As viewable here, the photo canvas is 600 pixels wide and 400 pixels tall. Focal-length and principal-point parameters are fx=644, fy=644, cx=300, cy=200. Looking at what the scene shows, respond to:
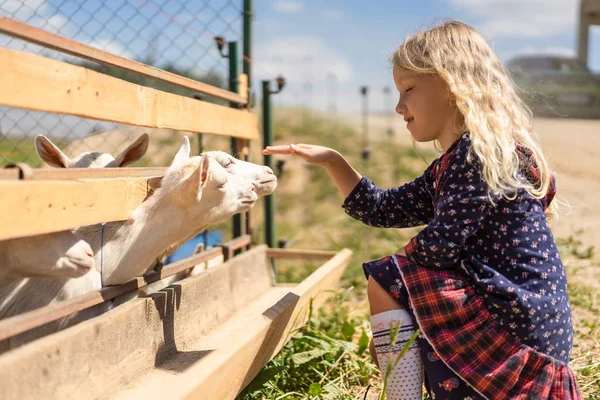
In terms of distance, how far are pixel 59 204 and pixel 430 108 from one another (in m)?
1.34

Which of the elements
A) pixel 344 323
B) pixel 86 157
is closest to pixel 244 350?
pixel 86 157

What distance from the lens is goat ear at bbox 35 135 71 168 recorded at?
9.51 feet

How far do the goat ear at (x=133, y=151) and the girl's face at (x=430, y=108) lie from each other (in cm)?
136

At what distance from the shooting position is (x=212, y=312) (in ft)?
10.2

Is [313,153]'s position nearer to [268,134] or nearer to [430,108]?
[430,108]

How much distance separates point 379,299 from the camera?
2.29 metres

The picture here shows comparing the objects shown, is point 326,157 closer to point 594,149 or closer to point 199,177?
point 199,177

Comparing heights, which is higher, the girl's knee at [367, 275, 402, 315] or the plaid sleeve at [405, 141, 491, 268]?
the plaid sleeve at [405, 141, 491, 268]

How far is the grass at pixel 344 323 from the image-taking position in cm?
293

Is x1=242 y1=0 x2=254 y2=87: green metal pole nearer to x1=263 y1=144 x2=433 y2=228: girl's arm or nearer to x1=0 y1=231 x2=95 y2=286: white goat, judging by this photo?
x1=263 y1=144 x2=433 y2=228: girl's arm

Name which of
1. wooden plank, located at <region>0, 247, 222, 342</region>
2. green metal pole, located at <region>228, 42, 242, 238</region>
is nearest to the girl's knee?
wooden plank, located at <region>0, 247, 222, 342</region>

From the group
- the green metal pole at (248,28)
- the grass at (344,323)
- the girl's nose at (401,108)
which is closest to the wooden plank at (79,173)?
the grass at (344,323)

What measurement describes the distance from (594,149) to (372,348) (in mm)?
12568

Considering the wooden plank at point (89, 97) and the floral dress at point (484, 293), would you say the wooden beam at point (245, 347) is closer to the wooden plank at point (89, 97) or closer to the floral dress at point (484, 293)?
the floral dress at point (484, 293)
